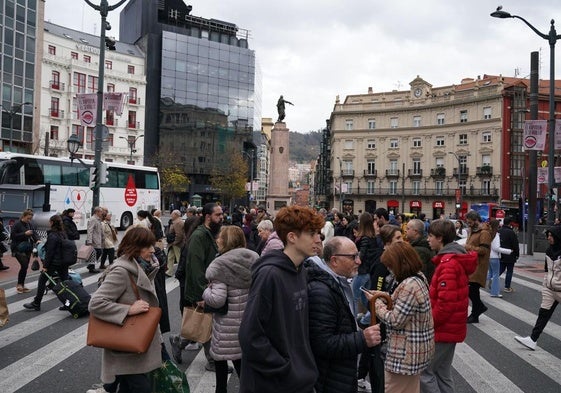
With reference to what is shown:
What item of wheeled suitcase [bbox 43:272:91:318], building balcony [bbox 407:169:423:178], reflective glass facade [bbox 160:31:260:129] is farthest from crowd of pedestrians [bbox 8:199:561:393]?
building balcony [bbox 407:169:423:178]

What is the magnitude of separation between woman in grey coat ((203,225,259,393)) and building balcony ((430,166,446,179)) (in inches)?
2569

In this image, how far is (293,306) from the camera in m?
2.85

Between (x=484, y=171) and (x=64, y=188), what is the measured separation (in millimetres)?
51918

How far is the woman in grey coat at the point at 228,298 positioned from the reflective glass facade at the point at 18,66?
139ft

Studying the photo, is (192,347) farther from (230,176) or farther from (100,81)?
(230,176)

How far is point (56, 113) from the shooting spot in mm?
53625

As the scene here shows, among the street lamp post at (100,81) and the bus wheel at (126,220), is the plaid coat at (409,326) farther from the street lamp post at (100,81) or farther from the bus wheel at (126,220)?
the bus wheel at (126,220)

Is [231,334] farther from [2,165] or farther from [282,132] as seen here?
[282,132]

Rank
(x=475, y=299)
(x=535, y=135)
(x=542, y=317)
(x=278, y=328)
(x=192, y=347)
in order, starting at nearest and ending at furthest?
(x=278, y=328)
(x=542, y=317)
(x=192, y=347)
(x=475, y=299)
(x=535, y=135)

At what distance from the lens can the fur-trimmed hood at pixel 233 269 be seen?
466cm

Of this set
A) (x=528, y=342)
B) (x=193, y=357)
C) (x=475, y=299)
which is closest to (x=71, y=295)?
(x=193, y=357)

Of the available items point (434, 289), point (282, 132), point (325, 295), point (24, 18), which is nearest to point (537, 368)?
point (434, 289)

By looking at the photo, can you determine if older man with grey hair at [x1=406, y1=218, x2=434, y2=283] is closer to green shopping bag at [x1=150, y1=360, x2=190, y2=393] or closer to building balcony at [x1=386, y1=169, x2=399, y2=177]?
green shopping bag at [x1=150, y1=360, x2=190, y2=393]

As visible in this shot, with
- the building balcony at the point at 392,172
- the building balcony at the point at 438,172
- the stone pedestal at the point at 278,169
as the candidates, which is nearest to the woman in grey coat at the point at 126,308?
the stone pedestal at the point at 278,169
